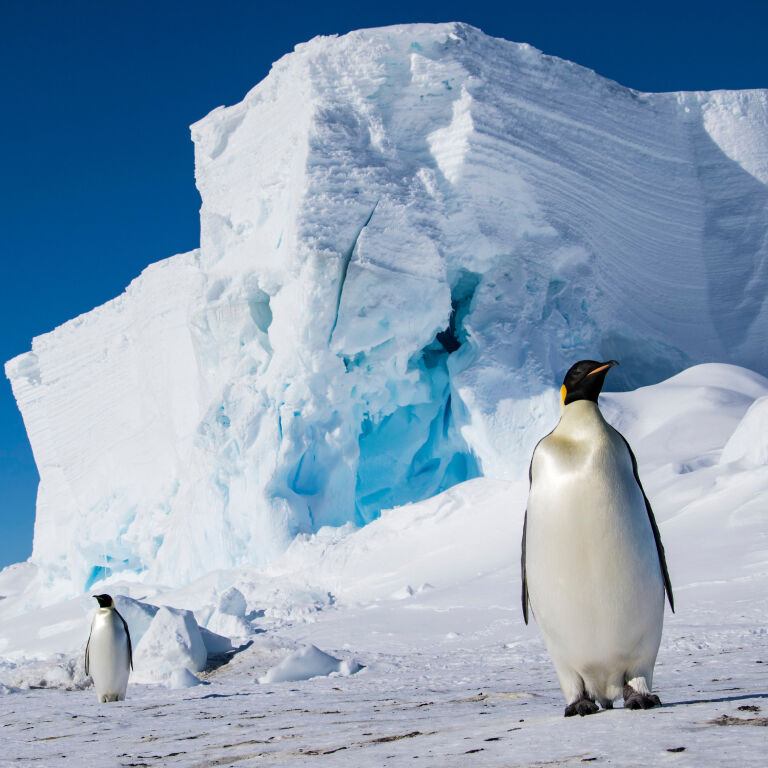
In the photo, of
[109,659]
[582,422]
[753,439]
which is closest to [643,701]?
[582,422]

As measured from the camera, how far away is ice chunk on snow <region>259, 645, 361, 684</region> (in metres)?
5.09

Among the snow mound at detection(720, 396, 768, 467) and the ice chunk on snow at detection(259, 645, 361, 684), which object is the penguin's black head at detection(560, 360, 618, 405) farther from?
the snow mound at detection(720, 396, 768, 467)

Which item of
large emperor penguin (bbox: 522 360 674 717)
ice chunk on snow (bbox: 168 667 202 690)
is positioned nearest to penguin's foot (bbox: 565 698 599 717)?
large emperor penguin (bbox: 522 360 674 717)

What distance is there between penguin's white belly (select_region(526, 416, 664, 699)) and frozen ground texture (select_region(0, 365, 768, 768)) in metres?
0.19

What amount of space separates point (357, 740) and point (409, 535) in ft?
26.7

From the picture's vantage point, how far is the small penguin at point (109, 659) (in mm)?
5355

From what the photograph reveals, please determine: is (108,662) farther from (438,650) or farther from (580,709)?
(580,709)

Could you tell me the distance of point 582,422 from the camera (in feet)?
8.11

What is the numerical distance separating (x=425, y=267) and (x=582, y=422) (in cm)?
995

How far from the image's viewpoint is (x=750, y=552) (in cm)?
645

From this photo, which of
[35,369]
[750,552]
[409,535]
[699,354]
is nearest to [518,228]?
[699,354]

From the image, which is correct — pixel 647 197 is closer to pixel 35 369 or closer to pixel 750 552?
pixel 750 552

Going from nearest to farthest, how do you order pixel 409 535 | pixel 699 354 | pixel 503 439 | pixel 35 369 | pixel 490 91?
pixel 409 535
pixel 503 439
pixel 490 91
pixel 699 354
pixel 35 369

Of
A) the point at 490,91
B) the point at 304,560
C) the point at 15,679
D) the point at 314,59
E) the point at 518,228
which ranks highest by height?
the point at 314,59
